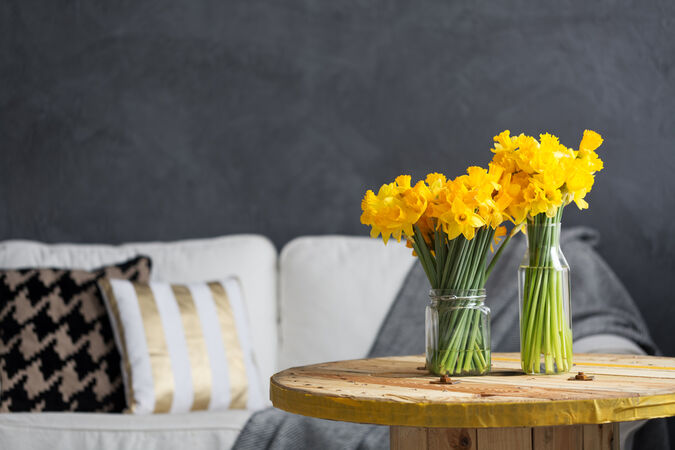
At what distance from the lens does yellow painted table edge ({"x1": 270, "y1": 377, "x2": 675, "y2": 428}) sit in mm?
1000

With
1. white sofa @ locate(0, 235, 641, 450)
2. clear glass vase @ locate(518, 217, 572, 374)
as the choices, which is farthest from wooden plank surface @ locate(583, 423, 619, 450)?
white sofa @ locate(0, 235, 641, 450)

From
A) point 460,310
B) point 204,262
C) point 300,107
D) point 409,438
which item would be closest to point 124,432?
point 204,262

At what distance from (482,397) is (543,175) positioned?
371 mm

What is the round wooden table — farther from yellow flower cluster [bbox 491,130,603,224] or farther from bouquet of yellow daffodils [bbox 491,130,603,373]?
yellow flower cluster [bbox 491,130,603,224]

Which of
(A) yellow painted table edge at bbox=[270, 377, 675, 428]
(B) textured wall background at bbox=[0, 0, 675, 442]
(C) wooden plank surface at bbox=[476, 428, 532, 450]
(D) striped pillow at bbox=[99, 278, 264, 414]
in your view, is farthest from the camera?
(B) textured wall background at bbox=[0, 0, 675, 442]

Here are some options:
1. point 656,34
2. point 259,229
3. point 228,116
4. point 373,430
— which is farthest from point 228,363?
point 656,34

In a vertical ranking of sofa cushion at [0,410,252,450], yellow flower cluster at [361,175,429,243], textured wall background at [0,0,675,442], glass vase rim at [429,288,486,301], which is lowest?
sofa cushion at [0,410,252,450]

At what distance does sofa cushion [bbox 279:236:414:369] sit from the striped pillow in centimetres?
22

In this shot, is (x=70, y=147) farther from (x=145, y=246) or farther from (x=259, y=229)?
(x=259, y=229)

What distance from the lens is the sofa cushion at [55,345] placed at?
2166 millimetres

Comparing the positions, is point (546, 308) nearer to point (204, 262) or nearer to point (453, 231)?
point (453, 231)

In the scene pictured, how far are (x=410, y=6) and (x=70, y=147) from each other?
137cm

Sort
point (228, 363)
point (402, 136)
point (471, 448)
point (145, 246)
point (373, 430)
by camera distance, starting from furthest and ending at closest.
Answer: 1. point (402, 136)
2. point (145, 246)
3. point (228, 363)
4. point (373, 430)
5. point (471, 448)

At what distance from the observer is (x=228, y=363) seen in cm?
226
